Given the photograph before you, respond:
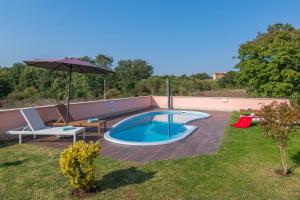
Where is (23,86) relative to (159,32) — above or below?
below

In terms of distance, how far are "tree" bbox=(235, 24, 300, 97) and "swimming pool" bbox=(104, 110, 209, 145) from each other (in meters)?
4.40

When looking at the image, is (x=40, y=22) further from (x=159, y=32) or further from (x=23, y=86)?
(x=23, y=86)

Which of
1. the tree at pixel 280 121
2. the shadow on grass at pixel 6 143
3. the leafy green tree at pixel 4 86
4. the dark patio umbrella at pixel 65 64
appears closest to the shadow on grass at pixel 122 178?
the tree at pixel 280 121

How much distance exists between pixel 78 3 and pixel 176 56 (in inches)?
529

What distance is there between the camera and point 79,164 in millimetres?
3434

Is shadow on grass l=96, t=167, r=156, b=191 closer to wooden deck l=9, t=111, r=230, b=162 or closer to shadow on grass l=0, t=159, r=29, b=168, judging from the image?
wooden deck l=9, t=111, r=230, b=162

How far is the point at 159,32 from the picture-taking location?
2500 cm

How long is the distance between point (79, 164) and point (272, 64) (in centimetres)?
1336

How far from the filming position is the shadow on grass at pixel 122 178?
12.7 feet

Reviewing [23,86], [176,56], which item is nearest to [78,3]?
[176,56]

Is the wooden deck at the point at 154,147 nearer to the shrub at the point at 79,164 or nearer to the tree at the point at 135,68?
the shrub at the point at 79,164

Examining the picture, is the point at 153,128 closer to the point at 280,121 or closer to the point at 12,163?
the point at 12,163

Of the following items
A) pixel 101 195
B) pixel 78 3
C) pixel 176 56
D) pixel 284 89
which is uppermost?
pixel 78 3

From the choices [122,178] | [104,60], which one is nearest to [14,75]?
[104,60]
